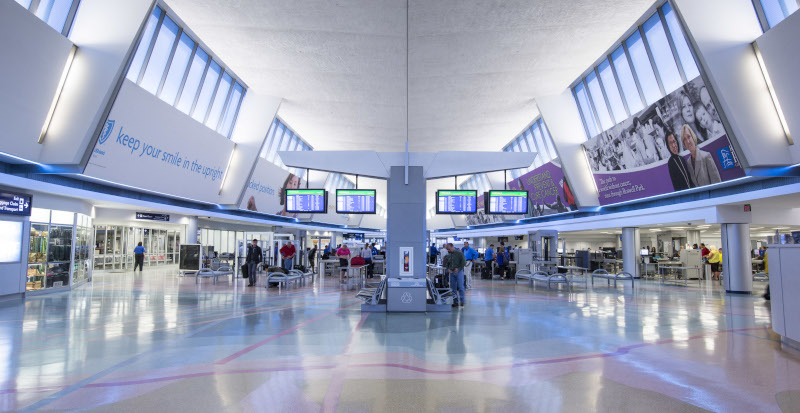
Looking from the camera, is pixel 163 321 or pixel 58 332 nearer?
pixel 58 332

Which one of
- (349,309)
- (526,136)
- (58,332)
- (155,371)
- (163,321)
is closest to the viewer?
(155,371)

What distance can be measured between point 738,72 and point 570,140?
9.17 m

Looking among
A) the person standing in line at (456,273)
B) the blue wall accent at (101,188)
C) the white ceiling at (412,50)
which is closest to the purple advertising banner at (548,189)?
the white ceiling at (412,50)

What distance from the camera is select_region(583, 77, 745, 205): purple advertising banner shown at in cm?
1155

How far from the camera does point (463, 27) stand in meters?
11.6

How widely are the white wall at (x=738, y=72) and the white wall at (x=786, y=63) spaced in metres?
0.41

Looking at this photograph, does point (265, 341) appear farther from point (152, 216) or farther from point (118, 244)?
point (118, 244)

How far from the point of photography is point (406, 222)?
9.70m

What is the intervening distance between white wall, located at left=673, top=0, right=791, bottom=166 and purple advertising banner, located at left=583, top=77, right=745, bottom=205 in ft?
3.26

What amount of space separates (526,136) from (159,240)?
22780 millimetres

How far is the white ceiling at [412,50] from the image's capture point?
35.7ft

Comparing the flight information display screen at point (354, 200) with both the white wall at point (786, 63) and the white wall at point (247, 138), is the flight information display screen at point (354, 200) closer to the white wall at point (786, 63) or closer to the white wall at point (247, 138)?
the white wall at point (247, 138)

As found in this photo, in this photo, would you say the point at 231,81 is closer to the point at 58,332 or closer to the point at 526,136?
the point at 58,332

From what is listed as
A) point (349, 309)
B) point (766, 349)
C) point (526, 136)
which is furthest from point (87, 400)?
point (526, 136)
